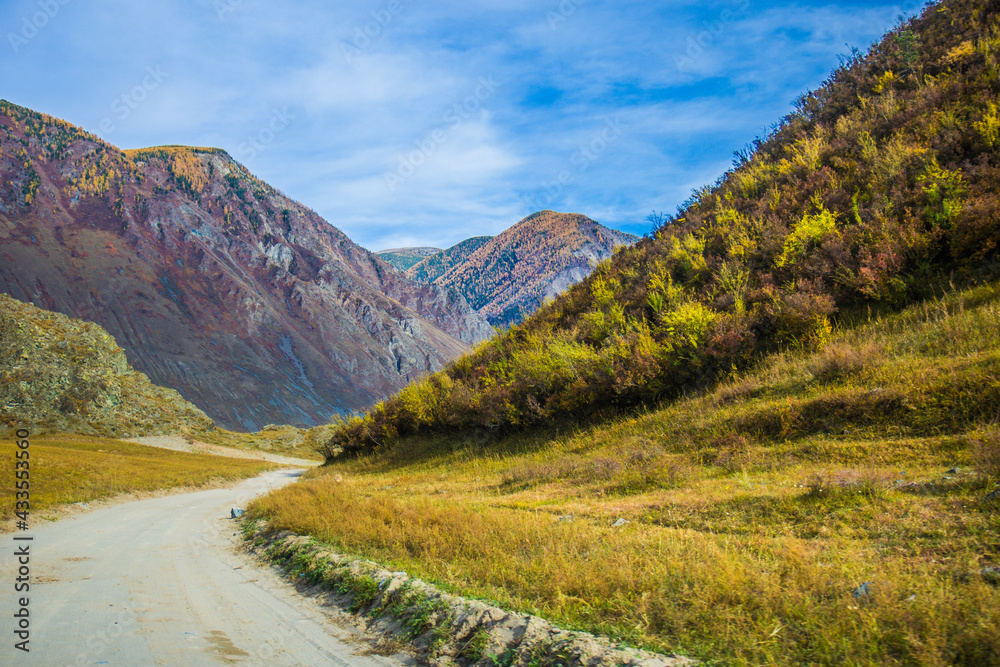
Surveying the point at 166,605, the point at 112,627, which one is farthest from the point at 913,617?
the point at 166,605

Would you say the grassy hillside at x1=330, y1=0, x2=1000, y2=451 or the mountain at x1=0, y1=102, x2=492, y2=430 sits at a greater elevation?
the mountain at x1=0, y1=102, x2=492, y2=430

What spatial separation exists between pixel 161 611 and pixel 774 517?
7.72 m

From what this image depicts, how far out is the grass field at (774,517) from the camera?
3553mm

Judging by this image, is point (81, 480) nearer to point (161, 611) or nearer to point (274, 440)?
point (161, 611)

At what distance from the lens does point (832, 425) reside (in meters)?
8.75

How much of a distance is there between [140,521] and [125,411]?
50.0 meters

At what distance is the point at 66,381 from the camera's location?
47.7 meters

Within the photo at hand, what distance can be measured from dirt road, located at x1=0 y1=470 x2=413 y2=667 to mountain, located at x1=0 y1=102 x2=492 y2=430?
337 ft

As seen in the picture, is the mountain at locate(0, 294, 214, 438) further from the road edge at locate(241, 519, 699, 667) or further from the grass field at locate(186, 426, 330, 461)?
the road edge at locate(241, 519, 699, 667)

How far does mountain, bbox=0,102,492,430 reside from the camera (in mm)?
106438

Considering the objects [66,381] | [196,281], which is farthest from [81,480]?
[196,281]

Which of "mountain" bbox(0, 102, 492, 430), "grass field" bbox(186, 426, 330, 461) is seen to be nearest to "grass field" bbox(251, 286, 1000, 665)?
"grass field" bbox(186, 426, 330, 461)

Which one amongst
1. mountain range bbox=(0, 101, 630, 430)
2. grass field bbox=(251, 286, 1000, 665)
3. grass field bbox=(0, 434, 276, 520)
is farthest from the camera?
mountain range bbox=(0, 101, 630, 430)

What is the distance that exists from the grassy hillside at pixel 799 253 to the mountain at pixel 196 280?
100386 mm
